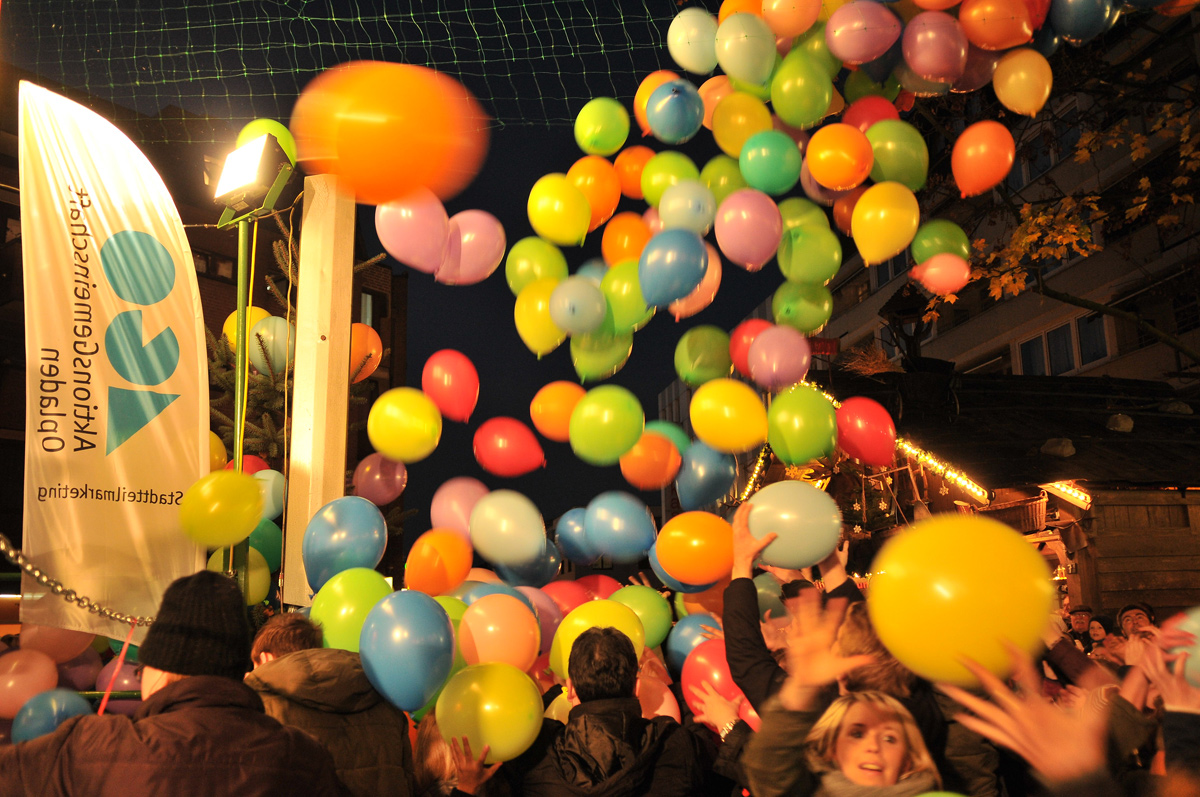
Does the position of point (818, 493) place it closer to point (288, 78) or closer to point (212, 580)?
point (212, 580)

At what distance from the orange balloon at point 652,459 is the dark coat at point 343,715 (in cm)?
228

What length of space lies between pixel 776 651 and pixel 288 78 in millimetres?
3975

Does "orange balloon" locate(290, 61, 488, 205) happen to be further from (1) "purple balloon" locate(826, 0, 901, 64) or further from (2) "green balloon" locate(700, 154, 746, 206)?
(1) "purple balloon" locate(826, 0, 901, 64)

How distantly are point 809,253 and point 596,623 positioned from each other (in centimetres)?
251

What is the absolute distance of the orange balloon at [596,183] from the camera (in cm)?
528

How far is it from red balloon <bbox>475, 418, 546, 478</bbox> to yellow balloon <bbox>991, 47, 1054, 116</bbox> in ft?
11.0

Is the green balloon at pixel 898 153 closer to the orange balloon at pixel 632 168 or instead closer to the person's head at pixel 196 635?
the orange balloon at pixel 632 168

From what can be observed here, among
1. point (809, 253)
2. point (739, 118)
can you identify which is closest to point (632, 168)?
point (739, 118)

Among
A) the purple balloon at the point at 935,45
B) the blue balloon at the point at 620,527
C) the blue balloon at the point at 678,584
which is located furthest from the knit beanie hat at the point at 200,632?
the purple balloon at the point at 935,45

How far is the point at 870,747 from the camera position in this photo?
195cm

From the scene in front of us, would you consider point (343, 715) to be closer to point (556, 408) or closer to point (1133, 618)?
point (556, 408)

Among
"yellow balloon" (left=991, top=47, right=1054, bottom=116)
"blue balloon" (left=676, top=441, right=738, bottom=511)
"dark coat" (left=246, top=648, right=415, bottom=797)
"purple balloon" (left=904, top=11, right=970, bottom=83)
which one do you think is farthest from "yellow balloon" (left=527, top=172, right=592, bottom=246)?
"dark coat" (left=246, top=648, right=415, bottom=797)

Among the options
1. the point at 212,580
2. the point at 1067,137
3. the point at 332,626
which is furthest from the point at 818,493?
the point at 1067,137

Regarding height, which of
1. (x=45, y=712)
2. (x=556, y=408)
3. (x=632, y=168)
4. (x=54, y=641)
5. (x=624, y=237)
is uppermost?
(x=632, y=168)
